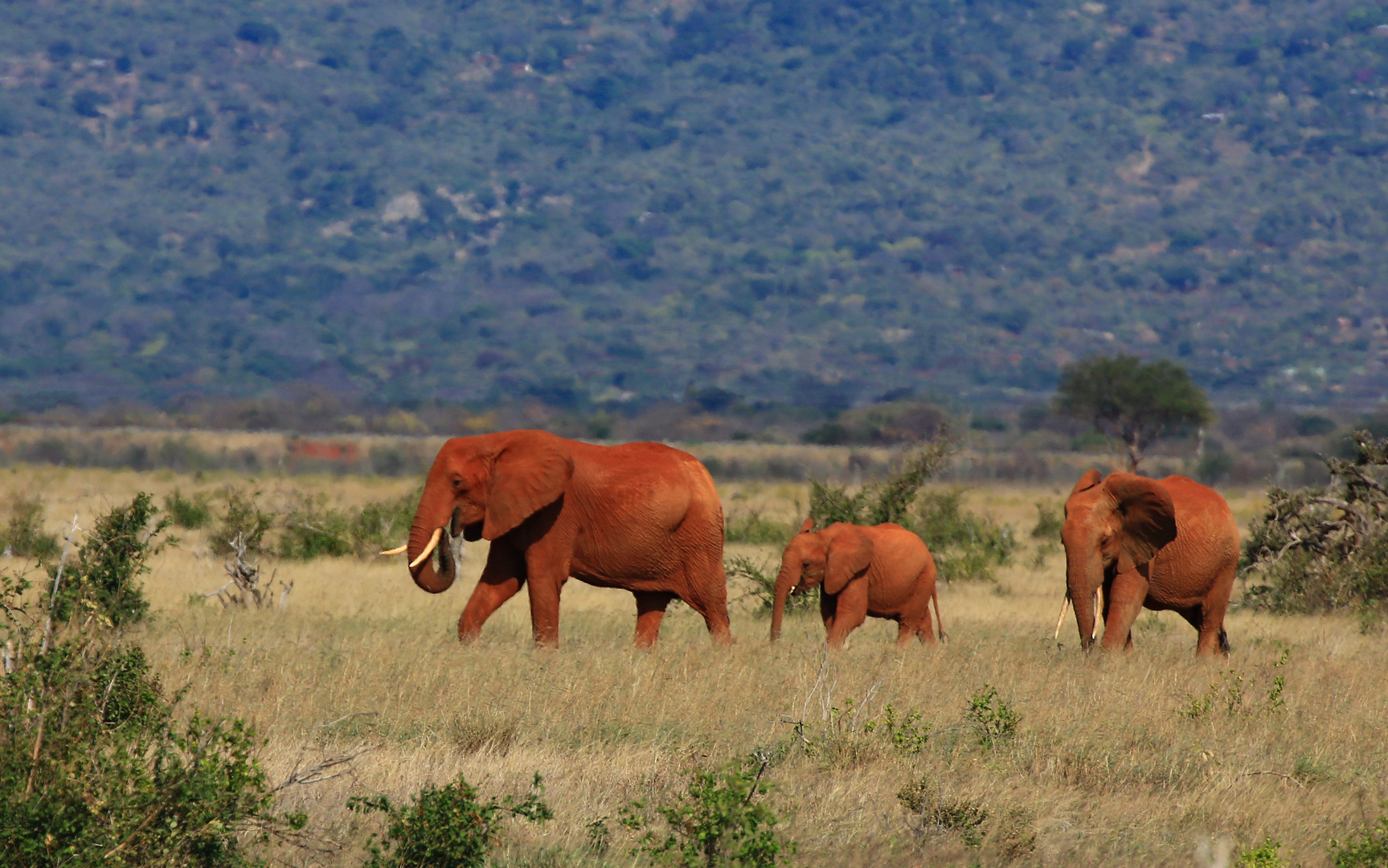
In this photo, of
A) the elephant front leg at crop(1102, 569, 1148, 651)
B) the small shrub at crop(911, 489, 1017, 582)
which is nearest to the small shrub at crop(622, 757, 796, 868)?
the elephant front leg at crop(1102, 569, 1148, 651)

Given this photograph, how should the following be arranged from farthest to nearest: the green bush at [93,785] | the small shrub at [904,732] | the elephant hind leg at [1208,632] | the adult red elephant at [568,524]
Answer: the elephant hind leg at [1208,632] < the adult red elephant at [568,524] < the small shrub at [904,732] < the green bush at [93,785]

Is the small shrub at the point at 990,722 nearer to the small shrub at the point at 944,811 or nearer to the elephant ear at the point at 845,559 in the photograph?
the small shrub at the point at 944,811

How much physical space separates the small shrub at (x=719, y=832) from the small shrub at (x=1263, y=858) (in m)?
2.10

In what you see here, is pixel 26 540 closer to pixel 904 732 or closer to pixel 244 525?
pixel 244 525

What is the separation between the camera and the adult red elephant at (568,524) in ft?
42.8

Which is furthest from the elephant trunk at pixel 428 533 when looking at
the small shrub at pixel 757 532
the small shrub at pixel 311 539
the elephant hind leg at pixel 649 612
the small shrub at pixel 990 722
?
the small shrub at pixel 757 532

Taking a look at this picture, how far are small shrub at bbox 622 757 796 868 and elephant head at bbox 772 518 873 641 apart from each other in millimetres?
7231

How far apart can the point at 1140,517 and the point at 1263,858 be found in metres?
7.14

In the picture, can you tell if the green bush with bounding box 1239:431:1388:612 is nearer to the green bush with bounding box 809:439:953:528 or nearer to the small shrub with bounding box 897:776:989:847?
the green bush with bounding box 809:439:953:528

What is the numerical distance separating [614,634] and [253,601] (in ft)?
15.4

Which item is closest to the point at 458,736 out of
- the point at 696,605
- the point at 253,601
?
the point at 696,605

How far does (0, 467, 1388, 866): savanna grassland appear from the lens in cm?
801

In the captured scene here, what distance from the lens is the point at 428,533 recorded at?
12906 mm

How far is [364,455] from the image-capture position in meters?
82.9
